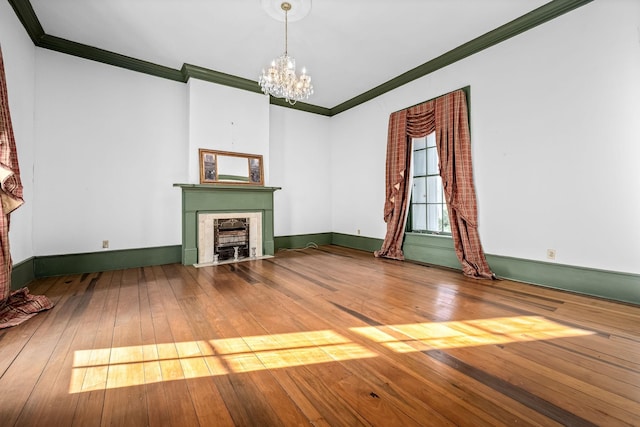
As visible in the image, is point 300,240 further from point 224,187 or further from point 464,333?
point 464,333

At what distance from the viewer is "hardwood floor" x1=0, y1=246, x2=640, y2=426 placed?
1247mm

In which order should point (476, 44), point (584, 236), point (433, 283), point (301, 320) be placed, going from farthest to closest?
point (476, 44)
point (433, 283)
point (584, 236)
point (301, 320)

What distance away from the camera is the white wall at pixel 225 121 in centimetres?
445

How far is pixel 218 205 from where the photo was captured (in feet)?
14.9

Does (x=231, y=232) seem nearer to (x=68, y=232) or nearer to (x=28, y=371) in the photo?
(x=68, y=232)

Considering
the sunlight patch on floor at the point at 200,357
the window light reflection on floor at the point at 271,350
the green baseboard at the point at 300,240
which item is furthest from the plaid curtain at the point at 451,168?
the sunlight patch on floor at the point at 200,357

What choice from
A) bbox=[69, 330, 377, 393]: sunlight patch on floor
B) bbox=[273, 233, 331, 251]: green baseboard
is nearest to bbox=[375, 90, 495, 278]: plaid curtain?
bbox=[273, 233, 331, 251]: green baseboard

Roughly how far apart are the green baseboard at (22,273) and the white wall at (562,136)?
543cm

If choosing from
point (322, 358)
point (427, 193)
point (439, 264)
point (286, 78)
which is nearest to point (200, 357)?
point (322, 358)

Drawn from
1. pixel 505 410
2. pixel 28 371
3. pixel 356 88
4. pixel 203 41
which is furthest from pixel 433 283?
pixel 203 41

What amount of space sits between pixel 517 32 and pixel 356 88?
251cm

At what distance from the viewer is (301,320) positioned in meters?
2.25

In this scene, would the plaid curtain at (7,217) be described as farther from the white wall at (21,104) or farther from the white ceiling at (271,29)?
the white ceiling at (271,29)

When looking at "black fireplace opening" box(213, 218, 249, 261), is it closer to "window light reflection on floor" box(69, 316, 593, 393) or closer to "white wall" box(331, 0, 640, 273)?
"window light reflection on floor" box(69, 316, 593, 393)
